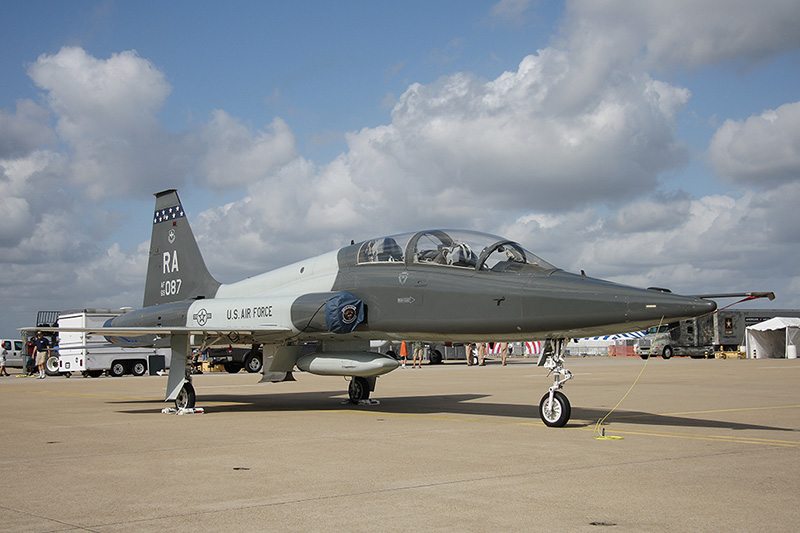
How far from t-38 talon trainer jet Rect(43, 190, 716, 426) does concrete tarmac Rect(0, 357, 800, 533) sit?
3.52 feet

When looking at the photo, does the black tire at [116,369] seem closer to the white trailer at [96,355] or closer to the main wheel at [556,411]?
the white trailer at [96,355]

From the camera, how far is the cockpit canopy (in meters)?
10.5

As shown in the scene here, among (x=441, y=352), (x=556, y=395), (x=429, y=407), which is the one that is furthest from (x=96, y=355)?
(x=556, y=395)

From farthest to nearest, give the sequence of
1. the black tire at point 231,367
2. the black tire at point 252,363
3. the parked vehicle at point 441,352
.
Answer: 1. the parked vehicle at point 441,352
2. the black tire at point 231,367
3. the black tire at point 252,363

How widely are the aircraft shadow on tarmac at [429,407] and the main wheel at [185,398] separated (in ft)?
1.76

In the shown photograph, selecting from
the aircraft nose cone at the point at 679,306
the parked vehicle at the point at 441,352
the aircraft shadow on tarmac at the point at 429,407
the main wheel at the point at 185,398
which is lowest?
the aircraft shadow on tarmac at the point at 429,407

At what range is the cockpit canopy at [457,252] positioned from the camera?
10.5m

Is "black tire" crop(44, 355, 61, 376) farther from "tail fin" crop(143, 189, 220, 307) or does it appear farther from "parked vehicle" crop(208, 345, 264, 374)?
"tail fin" crop(143, 189, 220, 307)

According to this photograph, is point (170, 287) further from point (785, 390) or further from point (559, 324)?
point (785, 390)

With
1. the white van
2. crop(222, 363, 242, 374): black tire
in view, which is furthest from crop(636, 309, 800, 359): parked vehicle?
the white van

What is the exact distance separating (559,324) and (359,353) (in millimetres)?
4141

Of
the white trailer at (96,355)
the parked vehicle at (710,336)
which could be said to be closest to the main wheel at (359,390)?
the white trailer at (96,355)

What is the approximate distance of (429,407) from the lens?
13758mm

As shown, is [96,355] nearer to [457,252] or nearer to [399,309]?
[399,309]
